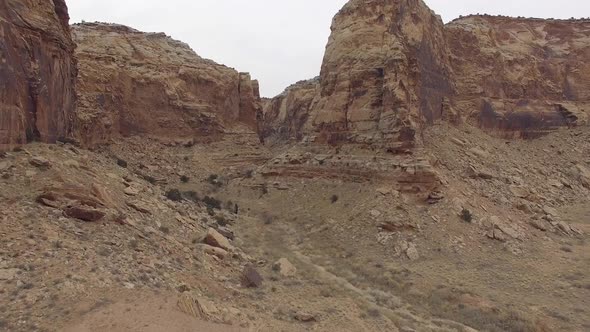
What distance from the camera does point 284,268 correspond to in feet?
52.6

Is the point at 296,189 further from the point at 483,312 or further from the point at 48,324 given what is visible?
the point at 48,324

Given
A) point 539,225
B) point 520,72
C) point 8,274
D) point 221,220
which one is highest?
point 520,72

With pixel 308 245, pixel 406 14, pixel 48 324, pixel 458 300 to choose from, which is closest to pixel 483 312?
pixel 458 300

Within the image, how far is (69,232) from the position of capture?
466 inches

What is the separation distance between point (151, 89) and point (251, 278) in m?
27.3

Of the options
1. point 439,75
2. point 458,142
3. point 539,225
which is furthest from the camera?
point 439,75

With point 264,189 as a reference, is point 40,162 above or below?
above

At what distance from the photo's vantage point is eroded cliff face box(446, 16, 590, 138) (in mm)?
34469

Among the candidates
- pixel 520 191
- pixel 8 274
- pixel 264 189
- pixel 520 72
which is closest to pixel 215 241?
pixel 8 274

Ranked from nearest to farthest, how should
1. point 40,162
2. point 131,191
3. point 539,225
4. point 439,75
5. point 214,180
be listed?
point 40,162, point 131,191, point 539,225, point 439,75, point 214,180

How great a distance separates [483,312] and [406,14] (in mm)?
21427

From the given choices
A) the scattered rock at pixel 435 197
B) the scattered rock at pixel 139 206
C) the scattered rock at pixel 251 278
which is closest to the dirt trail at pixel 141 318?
the scattered rock at pixel 251 278

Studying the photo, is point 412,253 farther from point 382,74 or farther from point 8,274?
point 8,274

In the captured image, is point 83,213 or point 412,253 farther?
point 412,253
